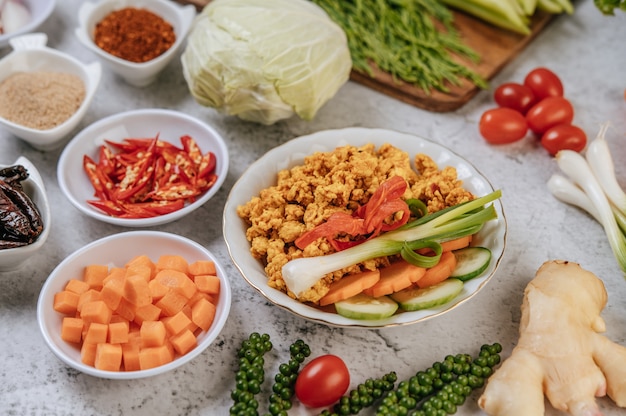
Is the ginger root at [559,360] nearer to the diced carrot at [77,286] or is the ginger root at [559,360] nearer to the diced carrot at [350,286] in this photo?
the diced carrot at [350,286]

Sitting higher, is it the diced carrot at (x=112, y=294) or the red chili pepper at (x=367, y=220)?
the red chili pepper at (x=367, y=220)

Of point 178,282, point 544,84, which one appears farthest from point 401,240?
point 544,84

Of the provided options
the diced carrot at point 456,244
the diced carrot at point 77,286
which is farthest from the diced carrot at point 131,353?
the diced carrot at point 456,244

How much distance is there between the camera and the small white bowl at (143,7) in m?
2.86

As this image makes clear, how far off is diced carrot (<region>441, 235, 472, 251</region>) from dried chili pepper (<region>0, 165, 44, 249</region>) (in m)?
1.27

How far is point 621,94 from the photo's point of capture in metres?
3.11

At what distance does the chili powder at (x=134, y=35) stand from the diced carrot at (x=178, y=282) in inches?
47.4

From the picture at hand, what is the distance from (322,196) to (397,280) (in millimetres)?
356

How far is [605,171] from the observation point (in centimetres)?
254

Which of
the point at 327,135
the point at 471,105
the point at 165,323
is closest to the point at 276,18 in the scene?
→ the point at 327,135

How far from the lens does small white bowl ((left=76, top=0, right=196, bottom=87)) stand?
2859mm

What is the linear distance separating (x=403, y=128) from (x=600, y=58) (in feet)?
3.74

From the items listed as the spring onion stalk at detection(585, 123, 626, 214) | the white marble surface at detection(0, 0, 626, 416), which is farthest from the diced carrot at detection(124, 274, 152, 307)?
the spring onion stalk at detection(585, 123, 626, 214)

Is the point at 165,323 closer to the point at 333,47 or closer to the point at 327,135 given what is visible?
the point at 327,135
